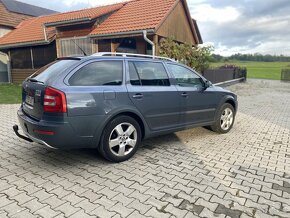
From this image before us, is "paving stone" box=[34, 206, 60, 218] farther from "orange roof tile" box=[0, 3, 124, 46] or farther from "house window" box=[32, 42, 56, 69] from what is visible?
"house window" box=[32, 42, 56, 69]

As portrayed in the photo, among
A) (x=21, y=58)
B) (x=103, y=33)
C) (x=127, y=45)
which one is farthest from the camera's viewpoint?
(x=21, y=58)

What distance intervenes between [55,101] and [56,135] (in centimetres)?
44

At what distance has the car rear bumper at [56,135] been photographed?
3.10 m

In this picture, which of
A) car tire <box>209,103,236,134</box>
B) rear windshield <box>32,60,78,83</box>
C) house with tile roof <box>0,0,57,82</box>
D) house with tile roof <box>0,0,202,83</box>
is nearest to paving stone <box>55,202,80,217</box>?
rear windshield <box>32,60,78,83</box>

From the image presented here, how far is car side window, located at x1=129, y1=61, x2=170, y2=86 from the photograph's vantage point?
394 centimetres

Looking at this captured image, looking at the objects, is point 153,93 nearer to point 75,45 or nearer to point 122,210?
point 122,210

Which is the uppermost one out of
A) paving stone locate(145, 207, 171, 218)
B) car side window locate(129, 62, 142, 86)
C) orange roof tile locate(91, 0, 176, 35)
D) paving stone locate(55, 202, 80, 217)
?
orange roof tile locate(91, 0, 176, 35)

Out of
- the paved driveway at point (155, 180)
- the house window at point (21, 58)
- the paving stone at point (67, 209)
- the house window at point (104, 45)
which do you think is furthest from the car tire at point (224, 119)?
the house window at point (21, 58)

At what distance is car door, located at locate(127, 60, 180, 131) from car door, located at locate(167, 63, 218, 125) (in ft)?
→ 0.61

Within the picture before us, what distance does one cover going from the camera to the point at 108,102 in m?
3.47

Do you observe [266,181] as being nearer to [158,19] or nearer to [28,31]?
[158,19]

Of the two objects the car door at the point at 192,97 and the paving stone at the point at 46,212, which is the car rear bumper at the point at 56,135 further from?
the car door at the point at 192,97

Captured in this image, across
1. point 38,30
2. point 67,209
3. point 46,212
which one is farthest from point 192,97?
point 38,30

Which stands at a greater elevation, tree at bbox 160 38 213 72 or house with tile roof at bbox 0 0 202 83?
house with tile roof at bbox 0 0 202 83
